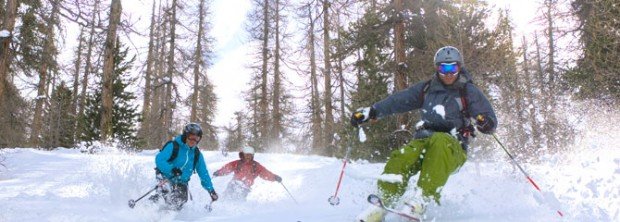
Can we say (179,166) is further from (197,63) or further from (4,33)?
(197,63)

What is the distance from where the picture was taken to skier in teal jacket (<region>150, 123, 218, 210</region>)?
23.5ft

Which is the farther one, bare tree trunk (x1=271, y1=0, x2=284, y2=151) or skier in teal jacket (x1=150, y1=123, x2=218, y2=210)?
bare tree trunk (x1=271, y1=0, x2=284, y2=151)

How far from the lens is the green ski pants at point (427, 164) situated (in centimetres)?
409

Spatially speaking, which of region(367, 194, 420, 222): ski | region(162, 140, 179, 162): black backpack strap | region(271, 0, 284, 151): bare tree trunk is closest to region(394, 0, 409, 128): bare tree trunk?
region(162, 140, 179, 162): black backpack strap

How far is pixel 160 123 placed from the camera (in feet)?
84.4

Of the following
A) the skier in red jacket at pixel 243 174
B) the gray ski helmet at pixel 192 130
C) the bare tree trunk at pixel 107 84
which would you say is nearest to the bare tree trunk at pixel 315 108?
the bare tree trunk at pixel 107 84

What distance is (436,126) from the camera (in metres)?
4.70

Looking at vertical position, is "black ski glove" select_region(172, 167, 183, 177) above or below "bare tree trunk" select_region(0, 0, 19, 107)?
below

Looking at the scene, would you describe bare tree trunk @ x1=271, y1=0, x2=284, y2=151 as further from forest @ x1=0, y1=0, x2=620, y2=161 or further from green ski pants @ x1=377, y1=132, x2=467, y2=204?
green ski pants @ x1=377, y1=132, x2=467, y2=204

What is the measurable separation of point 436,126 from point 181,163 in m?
4.24

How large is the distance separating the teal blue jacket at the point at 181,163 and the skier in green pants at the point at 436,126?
3.43m

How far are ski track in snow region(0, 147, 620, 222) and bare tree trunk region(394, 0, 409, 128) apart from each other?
2.98 meters

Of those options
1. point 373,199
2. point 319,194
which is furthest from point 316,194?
point 373,199

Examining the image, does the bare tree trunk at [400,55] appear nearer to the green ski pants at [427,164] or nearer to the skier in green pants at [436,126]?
the skier in green pants at [436,126]
